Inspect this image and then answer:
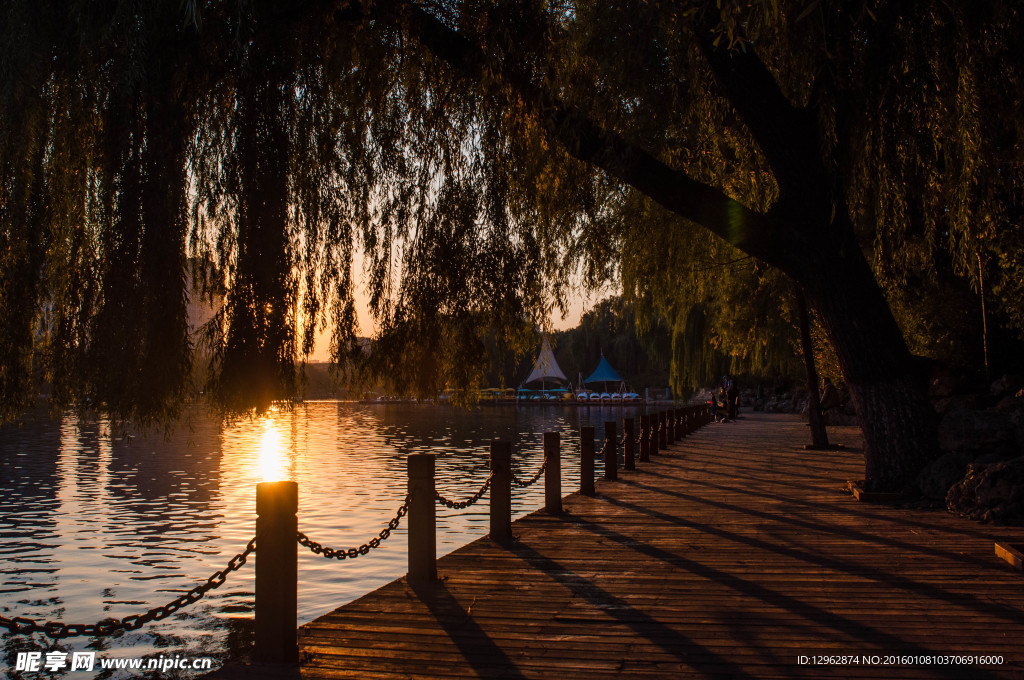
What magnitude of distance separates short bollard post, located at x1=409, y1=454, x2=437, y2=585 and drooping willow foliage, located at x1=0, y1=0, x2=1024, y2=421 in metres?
1.17

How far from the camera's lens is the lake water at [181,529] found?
7.95 meters

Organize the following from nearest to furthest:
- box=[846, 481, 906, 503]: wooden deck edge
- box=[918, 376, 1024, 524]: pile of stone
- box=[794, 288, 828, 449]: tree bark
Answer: box=[918, 376, 1024, 524]: pile of stone, box=[846, 481, 906, 503]: wooden deck edge, box=[794, 288, 828, 449]: tree bark

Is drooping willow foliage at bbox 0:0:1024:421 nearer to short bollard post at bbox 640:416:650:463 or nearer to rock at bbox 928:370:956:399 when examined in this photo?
short bollard post at bbox 640:416:650:463

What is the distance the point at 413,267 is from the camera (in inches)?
292

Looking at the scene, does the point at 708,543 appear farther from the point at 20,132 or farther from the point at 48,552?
the point at 48,552

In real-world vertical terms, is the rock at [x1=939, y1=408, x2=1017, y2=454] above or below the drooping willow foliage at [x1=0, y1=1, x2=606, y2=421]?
below

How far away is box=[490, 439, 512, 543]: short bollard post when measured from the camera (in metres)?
7.90

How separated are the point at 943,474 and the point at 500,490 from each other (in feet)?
17.9

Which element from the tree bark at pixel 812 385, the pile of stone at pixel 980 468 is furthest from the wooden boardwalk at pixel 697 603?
the tree bark at pixel 812 385

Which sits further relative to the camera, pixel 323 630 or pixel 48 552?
pixel 48 552

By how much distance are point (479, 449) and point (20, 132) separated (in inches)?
909

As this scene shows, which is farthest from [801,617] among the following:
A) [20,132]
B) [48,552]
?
[48,552]

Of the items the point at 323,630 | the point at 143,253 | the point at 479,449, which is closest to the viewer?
the point at 323,630

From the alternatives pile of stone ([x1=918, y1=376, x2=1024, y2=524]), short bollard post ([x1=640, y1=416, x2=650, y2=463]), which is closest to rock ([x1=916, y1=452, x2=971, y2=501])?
pile of stone ([x1=918, y1=376, x2=1024, y2=524])
